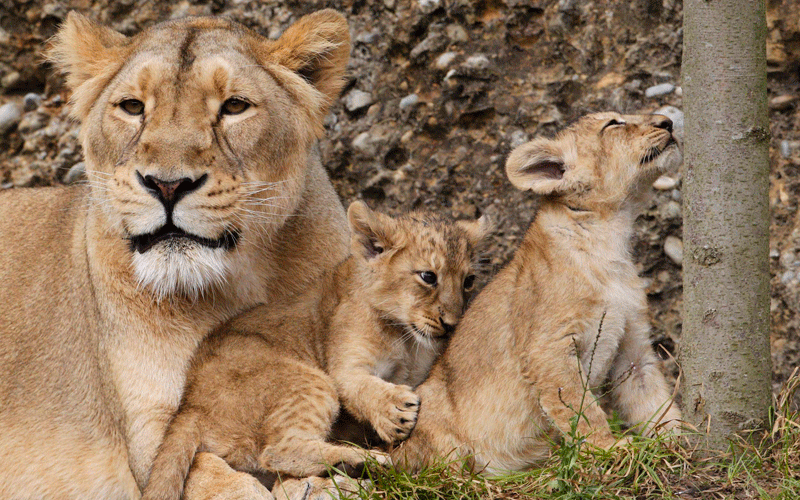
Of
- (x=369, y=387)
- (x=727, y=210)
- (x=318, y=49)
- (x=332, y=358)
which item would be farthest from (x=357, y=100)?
(x=727, y=210)

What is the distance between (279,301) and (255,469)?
983mm

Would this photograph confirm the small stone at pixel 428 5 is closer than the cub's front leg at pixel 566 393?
No

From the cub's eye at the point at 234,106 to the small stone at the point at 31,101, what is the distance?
3.60 meters

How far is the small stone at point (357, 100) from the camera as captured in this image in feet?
22.9

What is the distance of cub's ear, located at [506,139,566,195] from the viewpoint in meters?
4.61

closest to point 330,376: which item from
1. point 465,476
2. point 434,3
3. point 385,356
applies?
point 385,356

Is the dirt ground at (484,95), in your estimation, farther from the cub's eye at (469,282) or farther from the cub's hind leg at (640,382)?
the cub's hind leg at (640,382)

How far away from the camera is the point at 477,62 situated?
663 cm

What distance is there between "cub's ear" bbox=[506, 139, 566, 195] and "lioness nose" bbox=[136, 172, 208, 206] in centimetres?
154

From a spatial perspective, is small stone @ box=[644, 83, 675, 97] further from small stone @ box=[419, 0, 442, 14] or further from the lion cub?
the lion cub

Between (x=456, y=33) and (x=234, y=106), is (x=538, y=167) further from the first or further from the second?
(x=456, y=33)

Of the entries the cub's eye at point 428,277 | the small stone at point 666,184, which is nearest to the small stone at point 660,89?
the small stone at point 666,184

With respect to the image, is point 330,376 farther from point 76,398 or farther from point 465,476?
point 76,398

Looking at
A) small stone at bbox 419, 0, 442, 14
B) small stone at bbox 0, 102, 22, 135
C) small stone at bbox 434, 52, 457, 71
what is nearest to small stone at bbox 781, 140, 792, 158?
small stone at bbox 434, 52, 457, 71
